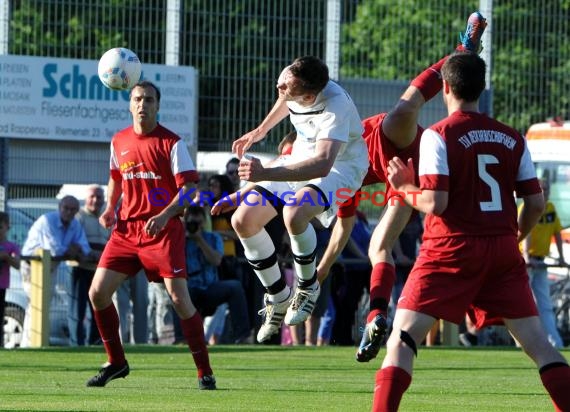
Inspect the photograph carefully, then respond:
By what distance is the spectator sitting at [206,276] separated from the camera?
54.8 ft

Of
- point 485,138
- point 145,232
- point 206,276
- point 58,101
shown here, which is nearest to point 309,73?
point 145,232

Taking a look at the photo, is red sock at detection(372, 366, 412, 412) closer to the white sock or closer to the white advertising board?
the white sock

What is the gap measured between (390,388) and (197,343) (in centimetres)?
435

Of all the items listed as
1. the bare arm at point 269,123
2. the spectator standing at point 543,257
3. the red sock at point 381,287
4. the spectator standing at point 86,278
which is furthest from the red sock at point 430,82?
the spectator standing at point 543,257

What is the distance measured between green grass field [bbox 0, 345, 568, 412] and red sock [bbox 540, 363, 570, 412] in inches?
87.1

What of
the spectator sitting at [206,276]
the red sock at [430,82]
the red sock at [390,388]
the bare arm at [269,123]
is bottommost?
the spectator sitting at [206,276]

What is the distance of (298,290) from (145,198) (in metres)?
1.55

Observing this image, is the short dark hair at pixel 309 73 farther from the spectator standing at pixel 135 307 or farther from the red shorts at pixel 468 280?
the spectator standing at pixel 135 307

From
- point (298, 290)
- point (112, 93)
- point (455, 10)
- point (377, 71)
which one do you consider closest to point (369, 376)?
point (298, 290)

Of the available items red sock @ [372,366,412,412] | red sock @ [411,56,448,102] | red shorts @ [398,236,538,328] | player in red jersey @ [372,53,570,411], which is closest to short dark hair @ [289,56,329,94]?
red sock @ [411,56,448,102]

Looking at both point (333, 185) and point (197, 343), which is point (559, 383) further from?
point (197, 343)

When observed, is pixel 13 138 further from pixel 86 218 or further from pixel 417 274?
pixel 417 274

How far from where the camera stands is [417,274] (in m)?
7.44

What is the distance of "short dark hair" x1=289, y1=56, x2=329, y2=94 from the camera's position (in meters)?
10.0
